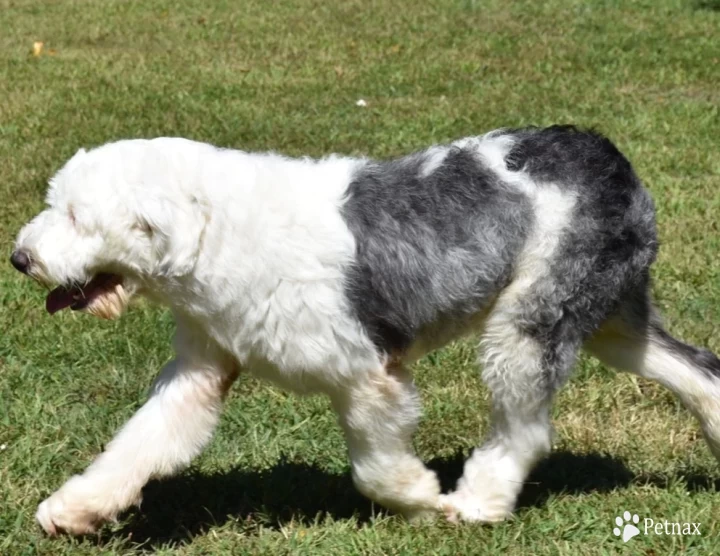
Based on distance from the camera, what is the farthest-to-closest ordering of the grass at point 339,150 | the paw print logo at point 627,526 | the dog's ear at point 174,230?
the grass at point 339,150, the paw print logo at point 627,526, the dog's ear at point 174,230

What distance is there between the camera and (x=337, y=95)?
11.2 meters

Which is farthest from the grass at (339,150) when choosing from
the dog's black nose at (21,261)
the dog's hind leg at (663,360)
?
the dog's black nose at (21,261)

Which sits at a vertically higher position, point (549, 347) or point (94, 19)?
point (549, 347)

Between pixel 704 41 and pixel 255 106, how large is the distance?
18.1ft

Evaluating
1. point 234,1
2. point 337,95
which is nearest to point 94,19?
point 234,1

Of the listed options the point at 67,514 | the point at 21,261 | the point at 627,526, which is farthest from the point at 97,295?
the point at 627,526

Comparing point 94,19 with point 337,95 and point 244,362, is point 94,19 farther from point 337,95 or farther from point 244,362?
point 244,362

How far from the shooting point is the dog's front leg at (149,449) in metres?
4.17

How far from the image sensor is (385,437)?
13.6 feet

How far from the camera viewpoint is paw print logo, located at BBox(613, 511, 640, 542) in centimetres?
430

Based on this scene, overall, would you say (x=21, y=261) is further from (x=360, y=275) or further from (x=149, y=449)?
(x=360, y=275)

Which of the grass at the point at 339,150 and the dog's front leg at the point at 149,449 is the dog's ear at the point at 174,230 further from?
the grass at the point at 339,150

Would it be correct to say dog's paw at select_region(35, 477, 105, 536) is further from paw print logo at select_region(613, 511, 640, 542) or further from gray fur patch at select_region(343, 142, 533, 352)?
paw print logo at select_region(613, 511, 640, 542)

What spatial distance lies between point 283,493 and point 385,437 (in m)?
0.73
